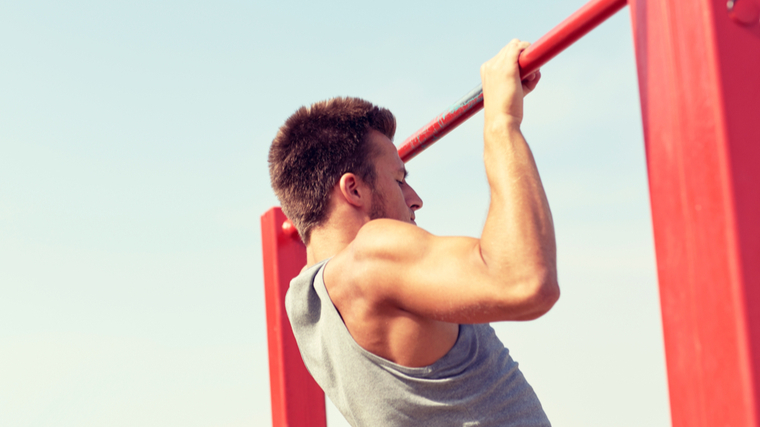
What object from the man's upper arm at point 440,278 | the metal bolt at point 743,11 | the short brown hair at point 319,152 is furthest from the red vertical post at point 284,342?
the metal bolt at point 743,11

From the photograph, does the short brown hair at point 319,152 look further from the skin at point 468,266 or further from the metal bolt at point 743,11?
the metal bolt at point 743,11

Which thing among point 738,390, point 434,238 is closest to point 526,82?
point 434,238

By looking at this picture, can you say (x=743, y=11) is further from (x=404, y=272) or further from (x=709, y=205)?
(x=404, y=272)

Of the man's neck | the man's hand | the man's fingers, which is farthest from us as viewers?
the man's neck

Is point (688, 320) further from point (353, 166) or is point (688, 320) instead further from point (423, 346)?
point (353, 166)

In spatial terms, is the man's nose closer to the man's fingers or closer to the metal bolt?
the man's fingers

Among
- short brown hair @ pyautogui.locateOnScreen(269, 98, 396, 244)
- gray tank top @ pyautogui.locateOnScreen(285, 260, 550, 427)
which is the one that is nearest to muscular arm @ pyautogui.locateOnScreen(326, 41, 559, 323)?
gray tank top @ pyautogui.locateOnScreen(285, 260, 550, 427)

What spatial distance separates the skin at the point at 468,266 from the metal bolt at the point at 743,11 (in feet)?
1.59

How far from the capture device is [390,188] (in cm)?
201

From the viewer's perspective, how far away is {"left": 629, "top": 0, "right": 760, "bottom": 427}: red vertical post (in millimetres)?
882

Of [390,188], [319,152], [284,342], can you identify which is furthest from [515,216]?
[284,342]

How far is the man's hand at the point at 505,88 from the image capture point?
1.41 metres

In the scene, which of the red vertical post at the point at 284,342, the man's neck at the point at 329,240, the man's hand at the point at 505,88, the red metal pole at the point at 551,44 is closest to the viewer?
the red metal pole at the point at 551,44

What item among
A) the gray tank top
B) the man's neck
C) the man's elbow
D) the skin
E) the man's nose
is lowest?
the gray tank top
